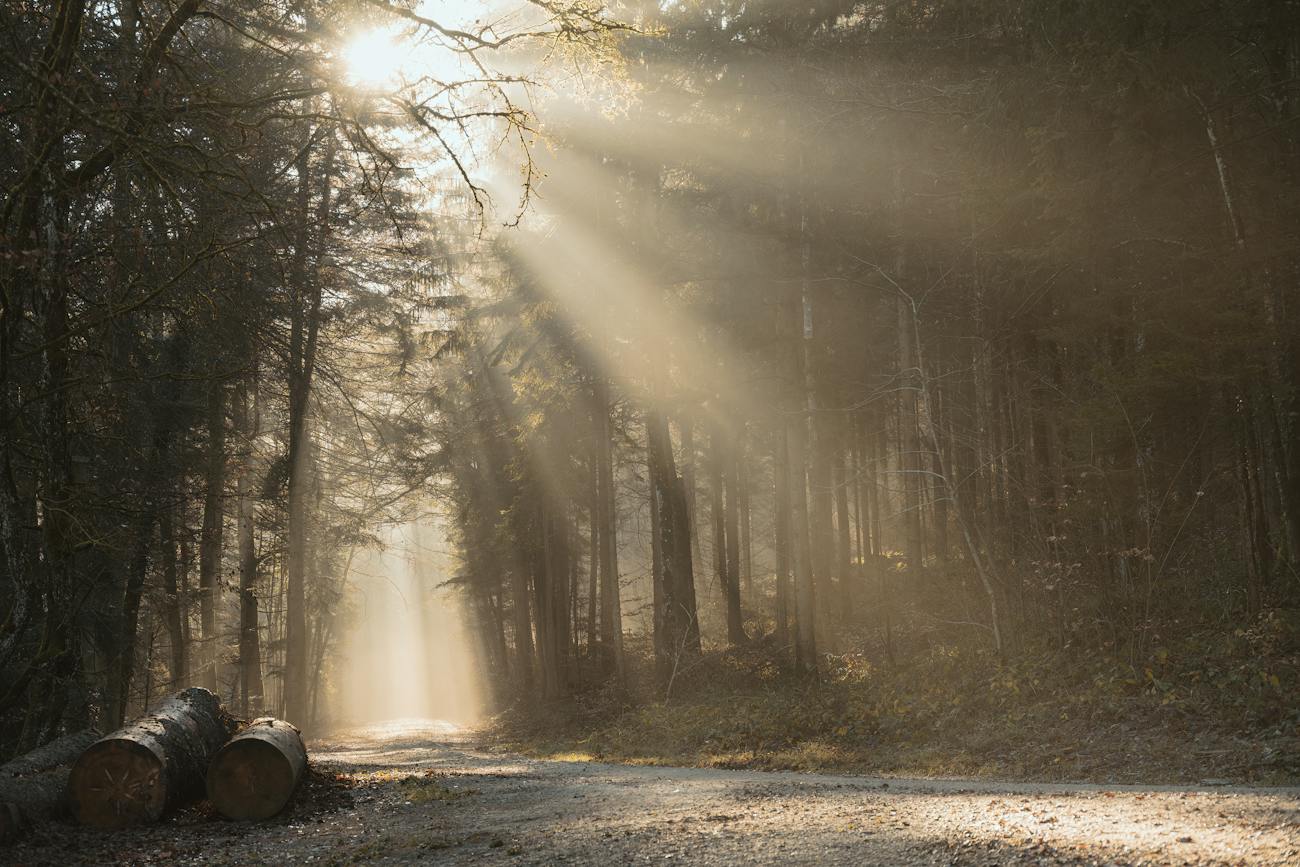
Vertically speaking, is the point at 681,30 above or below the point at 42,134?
above

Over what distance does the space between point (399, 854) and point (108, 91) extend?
539cm

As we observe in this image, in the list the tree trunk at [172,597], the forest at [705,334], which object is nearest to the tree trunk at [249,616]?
the forest at [705,334]

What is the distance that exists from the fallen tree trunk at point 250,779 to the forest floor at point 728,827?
0.18 m

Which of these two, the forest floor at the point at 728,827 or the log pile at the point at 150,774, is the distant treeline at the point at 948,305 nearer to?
the forest floor at the point at 728,827

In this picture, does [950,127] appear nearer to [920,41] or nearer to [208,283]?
[920,41]

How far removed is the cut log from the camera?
756 centimetres

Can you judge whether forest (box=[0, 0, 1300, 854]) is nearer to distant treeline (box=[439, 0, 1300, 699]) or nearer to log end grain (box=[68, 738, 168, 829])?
distant treeline (box=[439, 0, 1300, 699])

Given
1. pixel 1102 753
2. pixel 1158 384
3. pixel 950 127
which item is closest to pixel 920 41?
pixel 950 127

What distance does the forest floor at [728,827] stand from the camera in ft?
17.6

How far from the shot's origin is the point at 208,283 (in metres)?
7.09

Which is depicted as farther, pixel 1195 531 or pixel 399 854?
→ pixel 1195 531

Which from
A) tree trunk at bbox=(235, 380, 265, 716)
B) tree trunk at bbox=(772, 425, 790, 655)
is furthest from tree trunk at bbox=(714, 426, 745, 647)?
tree trunk at bbox=(235, 380, 265, 716)

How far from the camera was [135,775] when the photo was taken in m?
7.75

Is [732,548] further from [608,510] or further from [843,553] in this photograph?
[608,510]
